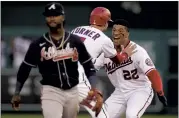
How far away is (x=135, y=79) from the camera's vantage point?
1111cm

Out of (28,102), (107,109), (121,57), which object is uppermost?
(121,57)

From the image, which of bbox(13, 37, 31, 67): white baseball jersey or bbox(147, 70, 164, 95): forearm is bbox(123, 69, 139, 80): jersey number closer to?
bbox(147, 70, 164, 95): forearm

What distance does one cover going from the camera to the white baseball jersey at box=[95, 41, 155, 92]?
432 inches

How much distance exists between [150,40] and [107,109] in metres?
7.05

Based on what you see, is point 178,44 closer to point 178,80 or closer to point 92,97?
point 178,80

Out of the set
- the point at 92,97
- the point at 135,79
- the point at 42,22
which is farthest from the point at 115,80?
the point at 42,22

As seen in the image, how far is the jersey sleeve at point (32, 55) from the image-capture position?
905cm

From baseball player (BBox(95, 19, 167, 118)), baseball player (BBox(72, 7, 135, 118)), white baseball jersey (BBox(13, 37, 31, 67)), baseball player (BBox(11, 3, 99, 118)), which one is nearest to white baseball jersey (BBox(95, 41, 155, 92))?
baseball player (BBox(95, 19, 167, 118))

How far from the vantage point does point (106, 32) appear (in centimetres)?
1780

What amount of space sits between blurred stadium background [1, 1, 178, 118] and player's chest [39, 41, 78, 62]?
7.78 metres

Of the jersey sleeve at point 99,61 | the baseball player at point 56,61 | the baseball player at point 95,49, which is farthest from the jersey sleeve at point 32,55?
the jersey sleeve at point 99,61

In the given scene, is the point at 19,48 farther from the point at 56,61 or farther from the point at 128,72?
the point at 56,61

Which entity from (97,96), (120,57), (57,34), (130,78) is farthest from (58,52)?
(130,78)

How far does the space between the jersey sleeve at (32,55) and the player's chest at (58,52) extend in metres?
0.06
